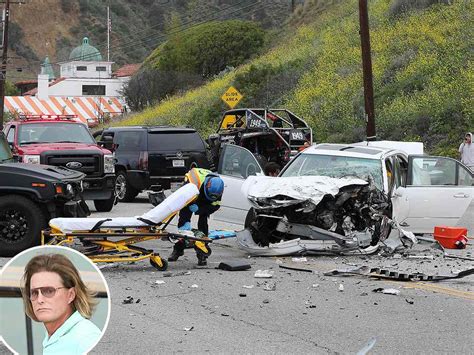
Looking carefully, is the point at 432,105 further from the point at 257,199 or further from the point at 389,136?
the point at 257,199

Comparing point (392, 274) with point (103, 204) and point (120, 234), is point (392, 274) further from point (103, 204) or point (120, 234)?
point (103, 204)

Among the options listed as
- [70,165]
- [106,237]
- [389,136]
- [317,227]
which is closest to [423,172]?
[317,227]

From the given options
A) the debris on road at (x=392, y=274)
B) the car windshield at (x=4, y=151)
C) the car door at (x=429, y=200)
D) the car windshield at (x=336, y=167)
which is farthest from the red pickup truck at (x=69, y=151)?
the debris on road at (x=392, y=274)

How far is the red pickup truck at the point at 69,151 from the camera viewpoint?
1780 centimetres

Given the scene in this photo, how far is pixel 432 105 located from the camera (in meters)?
30.5

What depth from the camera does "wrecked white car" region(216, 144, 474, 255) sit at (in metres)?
11.6

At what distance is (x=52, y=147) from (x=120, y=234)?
8.59m

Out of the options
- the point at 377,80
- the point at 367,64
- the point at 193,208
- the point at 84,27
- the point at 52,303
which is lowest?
the point at 193,208

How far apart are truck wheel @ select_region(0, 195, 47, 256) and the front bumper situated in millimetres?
6220

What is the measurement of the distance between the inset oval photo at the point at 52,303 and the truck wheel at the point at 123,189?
18526 mm

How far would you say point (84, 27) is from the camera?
447 ft

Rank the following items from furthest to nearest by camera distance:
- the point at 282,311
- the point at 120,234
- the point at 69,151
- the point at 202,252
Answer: the point at 69,151
the point at 202,252
the point at 120,234
the point at 282,311

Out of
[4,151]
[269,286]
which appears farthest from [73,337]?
[4,151]

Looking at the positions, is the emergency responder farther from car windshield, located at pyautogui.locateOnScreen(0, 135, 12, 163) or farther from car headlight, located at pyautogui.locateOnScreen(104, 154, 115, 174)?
car headlight, located at pyautogui.locateOnScreen(104, 154, 115, 174)
